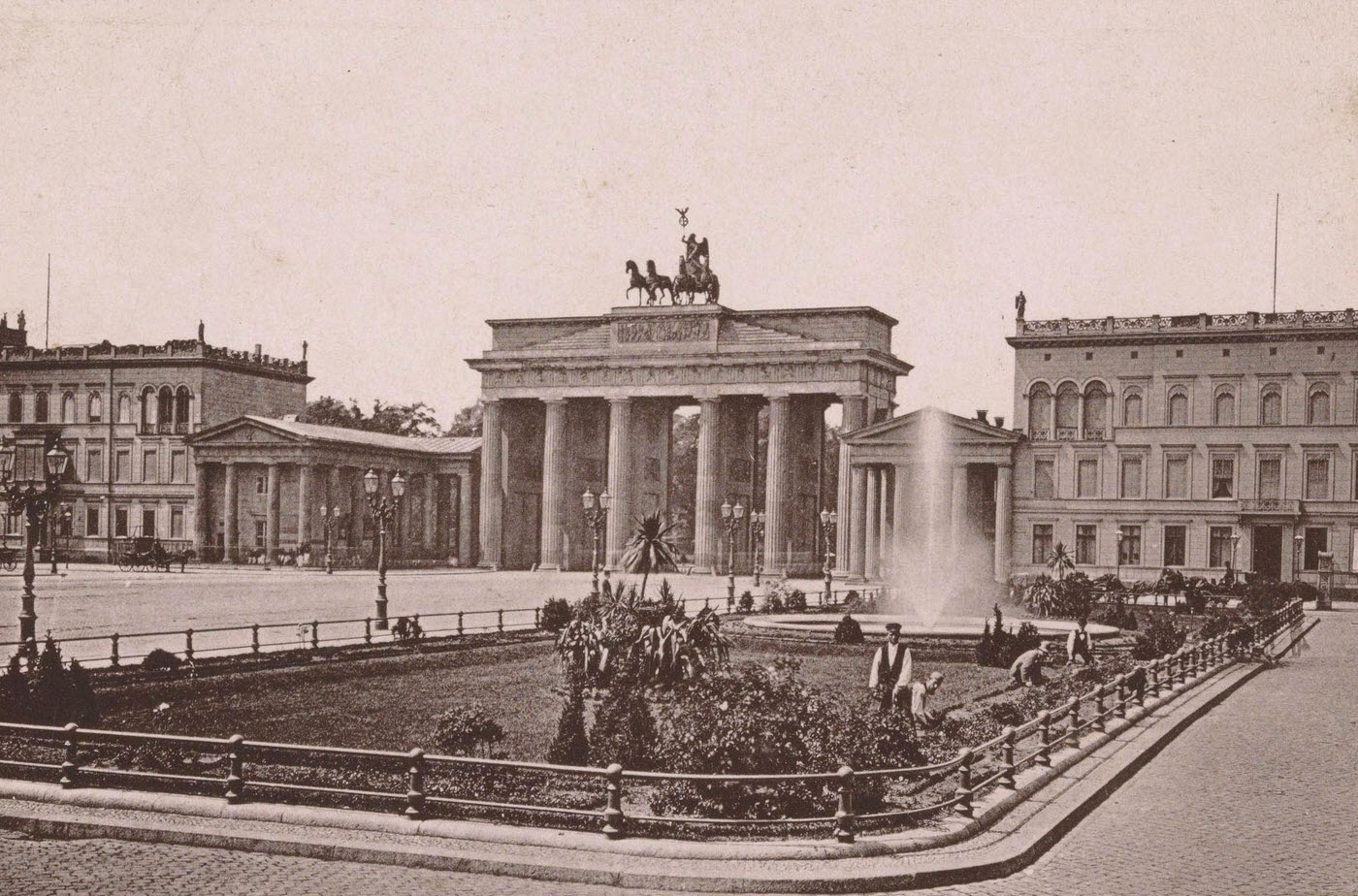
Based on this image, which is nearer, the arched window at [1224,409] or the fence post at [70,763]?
the fence post at [70,763]

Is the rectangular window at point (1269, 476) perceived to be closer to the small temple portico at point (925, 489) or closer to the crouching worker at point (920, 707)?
the small temple portico at point (925, 489)

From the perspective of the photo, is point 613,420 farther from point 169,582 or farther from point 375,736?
point 375,736

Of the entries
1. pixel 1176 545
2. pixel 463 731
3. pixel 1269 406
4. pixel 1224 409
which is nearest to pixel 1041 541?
pixel 1176 545

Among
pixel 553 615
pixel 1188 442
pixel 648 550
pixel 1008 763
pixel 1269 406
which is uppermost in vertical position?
pixel 1269 406

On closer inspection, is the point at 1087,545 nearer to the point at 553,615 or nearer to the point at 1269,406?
the point at 1269,406

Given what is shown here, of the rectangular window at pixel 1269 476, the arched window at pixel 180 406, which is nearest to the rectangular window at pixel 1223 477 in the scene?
the rectangular window at pixel 1269 476
